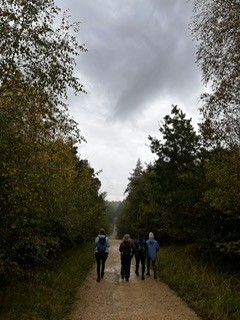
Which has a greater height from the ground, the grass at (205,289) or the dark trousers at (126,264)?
the dark trousers at (126,264)

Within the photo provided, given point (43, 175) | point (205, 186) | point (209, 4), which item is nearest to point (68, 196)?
point (205, 186)

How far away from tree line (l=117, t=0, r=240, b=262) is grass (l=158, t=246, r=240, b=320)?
1.10m

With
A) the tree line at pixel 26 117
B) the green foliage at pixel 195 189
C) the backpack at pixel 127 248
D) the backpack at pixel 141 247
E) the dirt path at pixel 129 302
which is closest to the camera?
the tree line at pixel 26 117

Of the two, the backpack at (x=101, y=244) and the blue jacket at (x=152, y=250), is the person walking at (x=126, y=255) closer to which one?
the blue jacket at (x=152, y=250)

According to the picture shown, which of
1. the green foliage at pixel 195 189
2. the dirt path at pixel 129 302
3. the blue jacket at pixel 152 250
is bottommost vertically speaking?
the dirt path at pixel 129 302

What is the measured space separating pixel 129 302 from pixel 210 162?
25.0 ft

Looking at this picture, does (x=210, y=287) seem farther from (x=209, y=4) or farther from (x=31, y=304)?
(x=209, y=4)

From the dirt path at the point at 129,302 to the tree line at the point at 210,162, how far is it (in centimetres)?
248

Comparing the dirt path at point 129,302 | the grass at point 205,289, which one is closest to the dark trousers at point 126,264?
the dirt path at point 129,302

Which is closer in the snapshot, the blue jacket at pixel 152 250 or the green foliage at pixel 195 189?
the green foliage at pixel 195 189

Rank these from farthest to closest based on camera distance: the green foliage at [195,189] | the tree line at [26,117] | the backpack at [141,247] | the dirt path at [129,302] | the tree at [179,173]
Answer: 1. the tree at [179,173]
2. the backpack at [141,247]
3. the green foliage at [195,189]
4. the dirt path at [129,302]
5. the tree line at [26,117]

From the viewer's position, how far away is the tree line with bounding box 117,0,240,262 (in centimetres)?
855

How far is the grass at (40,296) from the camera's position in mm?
7969

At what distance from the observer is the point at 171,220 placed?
778 inches
